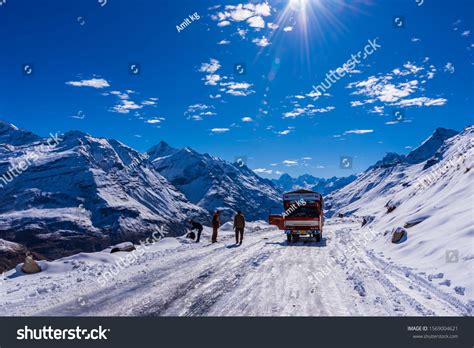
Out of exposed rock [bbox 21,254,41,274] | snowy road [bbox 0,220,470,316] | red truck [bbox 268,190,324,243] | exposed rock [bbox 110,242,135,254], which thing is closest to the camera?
snowy road [bbox 0,220,470,316]

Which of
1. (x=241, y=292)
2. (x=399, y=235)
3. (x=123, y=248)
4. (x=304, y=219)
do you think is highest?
(x=304, y=219)

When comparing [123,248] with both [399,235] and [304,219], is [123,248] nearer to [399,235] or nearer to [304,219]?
[304,219]

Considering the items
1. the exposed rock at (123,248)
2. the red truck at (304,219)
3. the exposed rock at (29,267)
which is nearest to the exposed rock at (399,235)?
the red truck at (304,219)

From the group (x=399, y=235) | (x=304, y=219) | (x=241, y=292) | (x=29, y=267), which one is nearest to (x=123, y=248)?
(x=29, y=267)

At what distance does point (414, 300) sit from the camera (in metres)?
9.54

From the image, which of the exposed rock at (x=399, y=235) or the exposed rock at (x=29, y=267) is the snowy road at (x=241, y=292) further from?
the exposed rock at (x=399, y=235)

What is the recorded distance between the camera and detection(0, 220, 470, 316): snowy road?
864 centimetres

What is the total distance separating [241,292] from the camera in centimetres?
1012

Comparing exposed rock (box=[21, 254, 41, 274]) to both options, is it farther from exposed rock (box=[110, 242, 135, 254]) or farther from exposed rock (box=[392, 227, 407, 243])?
exposed rock (box=[392, 227, 407, 243])

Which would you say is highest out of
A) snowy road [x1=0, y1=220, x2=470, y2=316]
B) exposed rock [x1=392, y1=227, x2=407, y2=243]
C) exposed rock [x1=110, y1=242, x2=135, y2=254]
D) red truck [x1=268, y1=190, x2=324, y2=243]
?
red truck [x1=268, y1=190, x2=324, y2=243]

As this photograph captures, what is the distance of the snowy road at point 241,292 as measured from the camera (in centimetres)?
864

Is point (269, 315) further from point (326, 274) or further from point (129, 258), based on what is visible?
point (129, 258)

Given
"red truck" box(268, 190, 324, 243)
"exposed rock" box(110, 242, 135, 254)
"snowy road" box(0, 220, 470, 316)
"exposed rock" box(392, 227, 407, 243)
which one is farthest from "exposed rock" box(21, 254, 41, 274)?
"exposed rock" box(392, 227, 407, 243)
